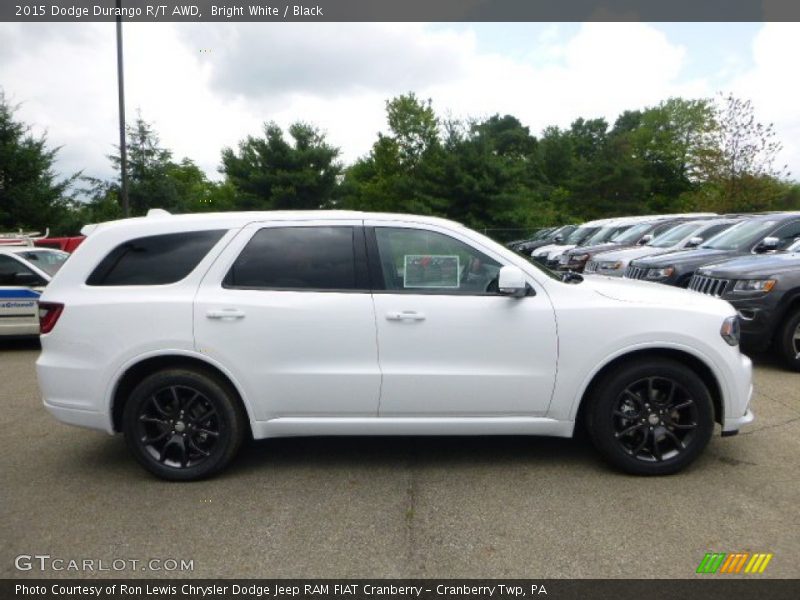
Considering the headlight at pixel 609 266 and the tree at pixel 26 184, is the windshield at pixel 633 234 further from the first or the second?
the tree at pixel 26 184

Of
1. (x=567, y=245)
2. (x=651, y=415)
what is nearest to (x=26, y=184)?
(x=567, y=245)

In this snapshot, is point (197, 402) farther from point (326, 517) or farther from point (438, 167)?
point (438, 167)

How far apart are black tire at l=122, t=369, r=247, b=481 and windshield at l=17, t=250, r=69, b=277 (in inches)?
253

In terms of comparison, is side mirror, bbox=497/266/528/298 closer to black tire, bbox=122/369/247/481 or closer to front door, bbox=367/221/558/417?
front door, bbox=367/221/558/417

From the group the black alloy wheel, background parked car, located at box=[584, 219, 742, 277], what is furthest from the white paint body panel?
background parked car, located at box=[584, 219, 742, 277]

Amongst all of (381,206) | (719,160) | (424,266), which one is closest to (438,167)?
(381,206)

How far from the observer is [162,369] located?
13.5 ft

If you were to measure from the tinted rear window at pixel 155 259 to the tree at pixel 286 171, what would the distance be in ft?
93.1

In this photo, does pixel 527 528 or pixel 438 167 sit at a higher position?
pixel 438 167

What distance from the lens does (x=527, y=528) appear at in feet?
11.3

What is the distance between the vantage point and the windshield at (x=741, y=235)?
9516mm

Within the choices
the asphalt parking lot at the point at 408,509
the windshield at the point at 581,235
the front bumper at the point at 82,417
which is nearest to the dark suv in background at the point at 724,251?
the asphalt parking lot at the point at 408,509
